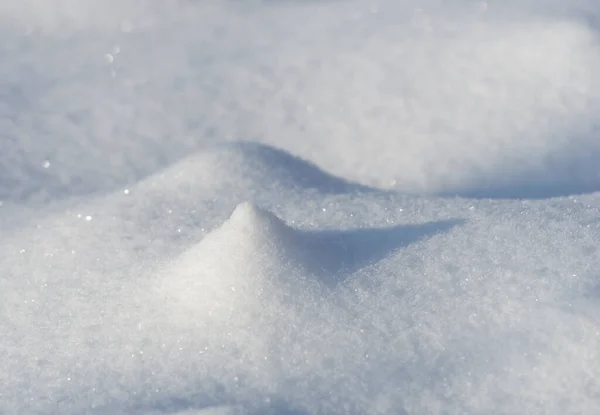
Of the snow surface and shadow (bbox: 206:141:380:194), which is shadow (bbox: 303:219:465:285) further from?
shadow (bbox: 206:141:380:194)

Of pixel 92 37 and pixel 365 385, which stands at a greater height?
pixel 92 37

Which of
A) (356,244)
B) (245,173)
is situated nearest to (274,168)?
(245,173)

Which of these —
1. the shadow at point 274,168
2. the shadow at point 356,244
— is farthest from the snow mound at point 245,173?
the shadow at point 356,244

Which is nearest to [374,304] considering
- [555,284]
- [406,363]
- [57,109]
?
[406,363]

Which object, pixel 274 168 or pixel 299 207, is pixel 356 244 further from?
pixel 274 168

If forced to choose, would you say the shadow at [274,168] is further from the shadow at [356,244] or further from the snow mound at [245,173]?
the shadow at [356,244]

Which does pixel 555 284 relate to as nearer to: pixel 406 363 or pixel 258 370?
pixel 406 363

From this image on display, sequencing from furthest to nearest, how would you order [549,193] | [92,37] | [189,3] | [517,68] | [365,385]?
[189,3] → [92,37] → [517,68] → [549,193] → [365,385]

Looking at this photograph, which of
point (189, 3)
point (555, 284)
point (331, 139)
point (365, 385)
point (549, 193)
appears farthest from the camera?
point (189, 3)
